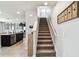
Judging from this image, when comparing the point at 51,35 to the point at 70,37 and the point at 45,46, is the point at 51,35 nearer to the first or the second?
the point at 45,46

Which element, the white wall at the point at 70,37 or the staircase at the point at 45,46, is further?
the staircase at the point at 45,46

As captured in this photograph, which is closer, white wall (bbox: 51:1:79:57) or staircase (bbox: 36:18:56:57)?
white wall (bbox: 51:1:79:57)

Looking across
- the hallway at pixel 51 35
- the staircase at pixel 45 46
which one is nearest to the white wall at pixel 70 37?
the hallway at pixel 51 35

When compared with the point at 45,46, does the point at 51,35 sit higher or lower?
higher

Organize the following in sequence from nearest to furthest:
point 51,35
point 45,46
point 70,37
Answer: point 70,37 → point 45,46 → point 51,35

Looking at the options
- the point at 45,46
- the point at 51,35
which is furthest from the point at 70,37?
the point at 51,35

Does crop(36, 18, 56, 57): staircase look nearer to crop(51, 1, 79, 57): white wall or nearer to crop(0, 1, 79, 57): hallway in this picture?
crop(0, 1, 79, 57): hallway

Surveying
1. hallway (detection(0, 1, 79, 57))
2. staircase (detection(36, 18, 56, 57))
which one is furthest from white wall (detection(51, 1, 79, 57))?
staircase (detection(36, 18, 56, 57))

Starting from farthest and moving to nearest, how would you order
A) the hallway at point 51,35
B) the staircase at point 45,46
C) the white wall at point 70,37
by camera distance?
1. the staircase at point 45,46
2. the hallway at point 51,35
3. the white wall at point 70,37

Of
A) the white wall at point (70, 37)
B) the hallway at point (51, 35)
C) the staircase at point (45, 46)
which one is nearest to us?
the white wall at point (70, 37)

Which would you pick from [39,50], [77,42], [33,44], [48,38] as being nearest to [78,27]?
[77,42]

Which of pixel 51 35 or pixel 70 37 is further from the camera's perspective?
pixel 51 35

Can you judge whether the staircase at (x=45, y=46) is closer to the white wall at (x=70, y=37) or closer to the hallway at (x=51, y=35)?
the hallway at (x=51, y=35)

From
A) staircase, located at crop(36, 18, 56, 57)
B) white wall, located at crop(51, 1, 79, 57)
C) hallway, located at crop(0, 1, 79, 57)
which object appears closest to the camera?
white wall, located at crop(51, 1, 79, 57)
